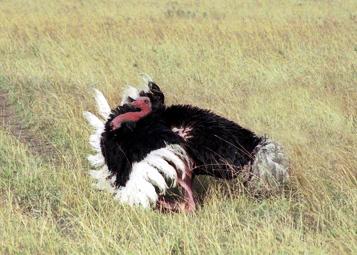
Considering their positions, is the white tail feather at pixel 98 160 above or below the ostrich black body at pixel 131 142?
below

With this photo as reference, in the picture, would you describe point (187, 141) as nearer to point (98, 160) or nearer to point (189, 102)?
point (98, 160)

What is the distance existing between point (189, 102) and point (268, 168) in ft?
11.6

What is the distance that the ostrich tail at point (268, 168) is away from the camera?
4.31m

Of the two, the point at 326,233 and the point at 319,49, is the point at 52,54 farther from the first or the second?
the point at 326,233

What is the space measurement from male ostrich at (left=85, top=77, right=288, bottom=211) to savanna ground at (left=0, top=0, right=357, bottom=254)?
0.15 metres

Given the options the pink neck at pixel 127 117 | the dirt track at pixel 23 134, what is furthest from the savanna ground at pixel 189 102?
the pink neck at pixel 127 117

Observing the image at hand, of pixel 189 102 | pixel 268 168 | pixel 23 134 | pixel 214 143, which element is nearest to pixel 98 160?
pixel 214 143

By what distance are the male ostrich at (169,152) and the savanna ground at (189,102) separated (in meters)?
0.15

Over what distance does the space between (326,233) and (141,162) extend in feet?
3.99

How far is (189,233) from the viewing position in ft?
12.1

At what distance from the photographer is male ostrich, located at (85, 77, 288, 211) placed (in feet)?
13.5

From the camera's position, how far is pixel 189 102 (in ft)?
25.5

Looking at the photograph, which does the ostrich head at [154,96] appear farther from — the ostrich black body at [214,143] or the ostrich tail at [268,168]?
the ostrich tail at [268,168]

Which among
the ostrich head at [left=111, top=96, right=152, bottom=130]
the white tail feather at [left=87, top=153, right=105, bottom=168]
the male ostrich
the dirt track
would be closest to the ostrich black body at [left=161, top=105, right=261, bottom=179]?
the male ostrich
